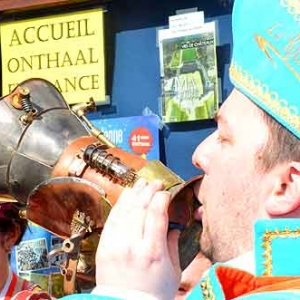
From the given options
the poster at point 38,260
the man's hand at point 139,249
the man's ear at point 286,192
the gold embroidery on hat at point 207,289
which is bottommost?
the poster at point 38,260

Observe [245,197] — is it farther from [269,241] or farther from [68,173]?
[68,173]

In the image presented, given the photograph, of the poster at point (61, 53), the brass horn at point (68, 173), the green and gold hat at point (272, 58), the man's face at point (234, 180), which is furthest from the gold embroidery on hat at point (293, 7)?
the poster at point (61, 53)

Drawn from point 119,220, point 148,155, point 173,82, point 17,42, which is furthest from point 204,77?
point 119,220

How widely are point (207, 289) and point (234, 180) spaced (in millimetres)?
120

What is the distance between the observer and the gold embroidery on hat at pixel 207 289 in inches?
29.3

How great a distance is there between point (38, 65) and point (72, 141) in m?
1.03

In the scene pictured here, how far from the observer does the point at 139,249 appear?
812 millimetres

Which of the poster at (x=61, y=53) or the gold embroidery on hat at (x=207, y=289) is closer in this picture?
the gold embroidery on hat at (x=207, y=289)

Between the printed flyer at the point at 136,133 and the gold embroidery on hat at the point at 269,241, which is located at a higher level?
the printed flyer at the point at 136,133

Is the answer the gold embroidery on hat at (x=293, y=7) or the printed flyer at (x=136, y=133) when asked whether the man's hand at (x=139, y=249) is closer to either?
the gold embroidery on hat at (x=293, y=7)

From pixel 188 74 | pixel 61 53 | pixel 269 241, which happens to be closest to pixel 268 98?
pixel 269 241

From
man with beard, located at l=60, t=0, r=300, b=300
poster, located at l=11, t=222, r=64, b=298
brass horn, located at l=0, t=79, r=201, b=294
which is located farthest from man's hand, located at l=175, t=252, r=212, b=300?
poster, located at l=11, t=222, r=64, b=298

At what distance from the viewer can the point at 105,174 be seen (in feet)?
4.01

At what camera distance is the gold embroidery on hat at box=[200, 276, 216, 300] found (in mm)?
743
